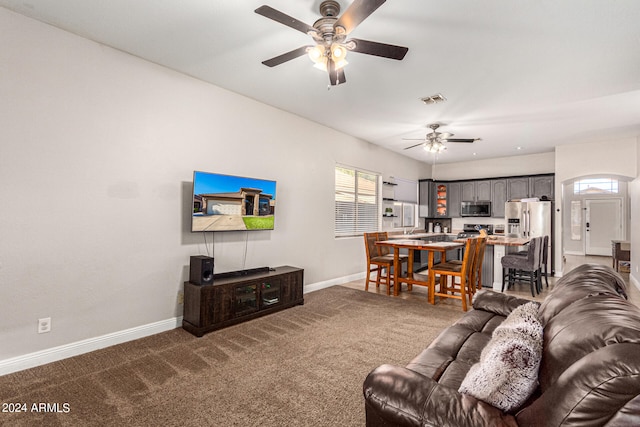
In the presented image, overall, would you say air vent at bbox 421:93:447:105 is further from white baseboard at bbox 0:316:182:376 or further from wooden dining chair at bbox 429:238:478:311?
white baseboard at bbox 0:316:182:376

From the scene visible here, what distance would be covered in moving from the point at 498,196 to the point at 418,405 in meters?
7.80

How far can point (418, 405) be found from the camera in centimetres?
121

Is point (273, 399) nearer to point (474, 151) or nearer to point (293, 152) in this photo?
point (293, 152)

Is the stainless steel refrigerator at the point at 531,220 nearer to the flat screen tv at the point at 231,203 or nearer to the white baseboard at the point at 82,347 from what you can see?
the flat screen tv at the point at 231,203

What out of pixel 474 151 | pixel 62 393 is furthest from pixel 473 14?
pixel 474 151

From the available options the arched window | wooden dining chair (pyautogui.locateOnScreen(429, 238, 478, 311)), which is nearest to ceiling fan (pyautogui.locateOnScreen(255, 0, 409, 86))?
wooden dining chair (pyautogui.locateOnScreen(429, 238, 478, 311))

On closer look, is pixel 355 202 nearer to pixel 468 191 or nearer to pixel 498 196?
pixel 468 191

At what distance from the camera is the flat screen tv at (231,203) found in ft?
11.5

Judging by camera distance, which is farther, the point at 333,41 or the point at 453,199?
the point at 453,199

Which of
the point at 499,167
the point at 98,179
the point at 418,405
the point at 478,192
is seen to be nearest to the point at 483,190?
the point at 478,192

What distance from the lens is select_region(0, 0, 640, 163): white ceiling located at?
8.00 ft

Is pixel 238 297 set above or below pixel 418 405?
below

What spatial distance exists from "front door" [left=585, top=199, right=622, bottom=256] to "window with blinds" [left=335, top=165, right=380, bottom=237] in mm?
9198

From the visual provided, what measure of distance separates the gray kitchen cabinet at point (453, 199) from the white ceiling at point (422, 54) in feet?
11.3
